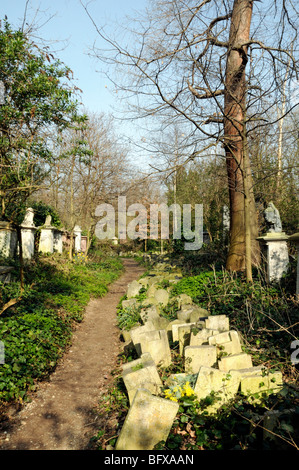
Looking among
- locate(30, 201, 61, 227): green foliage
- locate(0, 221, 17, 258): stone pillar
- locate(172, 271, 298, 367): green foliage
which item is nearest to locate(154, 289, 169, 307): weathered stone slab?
locate(172, 271, 298, 367): green foliage

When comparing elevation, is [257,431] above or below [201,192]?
below

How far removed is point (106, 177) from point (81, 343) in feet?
38.4

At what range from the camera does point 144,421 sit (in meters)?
2.75

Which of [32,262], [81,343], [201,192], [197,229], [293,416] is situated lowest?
[81,343]

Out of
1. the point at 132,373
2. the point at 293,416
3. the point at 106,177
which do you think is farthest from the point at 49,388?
the point at 106,177

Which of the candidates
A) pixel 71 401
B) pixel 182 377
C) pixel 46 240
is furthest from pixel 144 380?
pixel 46 240

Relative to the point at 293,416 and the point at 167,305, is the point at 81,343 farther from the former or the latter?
the point at 293,416

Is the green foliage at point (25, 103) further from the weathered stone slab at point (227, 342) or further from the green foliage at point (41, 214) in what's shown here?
the green foliage at point (41, 214)

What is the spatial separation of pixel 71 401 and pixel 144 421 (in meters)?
1.81

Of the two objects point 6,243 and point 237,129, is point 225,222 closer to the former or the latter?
point 237,129

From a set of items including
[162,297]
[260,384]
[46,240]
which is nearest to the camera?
[260,384]

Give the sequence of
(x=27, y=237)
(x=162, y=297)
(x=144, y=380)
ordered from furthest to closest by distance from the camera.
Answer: (x=27, y=237) → (x=162, y=297) → (x=144, y=380)

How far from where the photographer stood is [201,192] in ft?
57.6

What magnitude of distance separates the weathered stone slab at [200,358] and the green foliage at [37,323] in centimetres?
218
